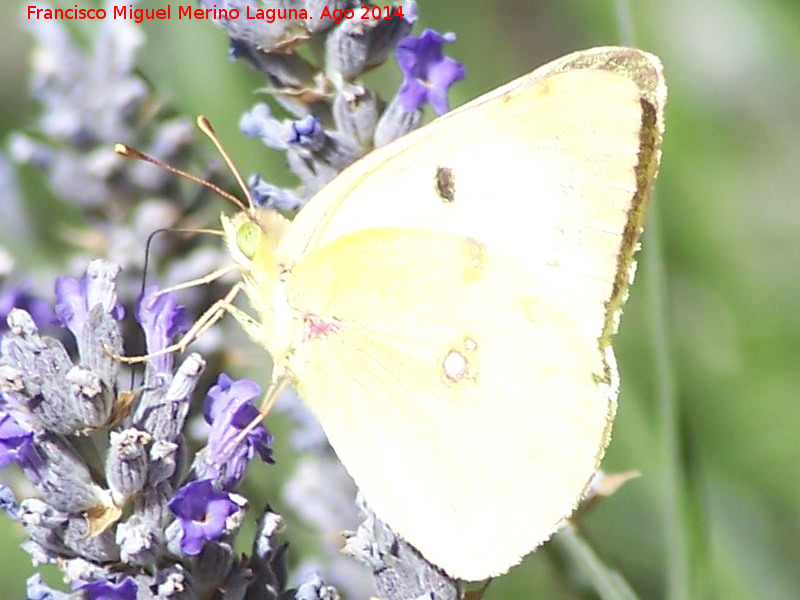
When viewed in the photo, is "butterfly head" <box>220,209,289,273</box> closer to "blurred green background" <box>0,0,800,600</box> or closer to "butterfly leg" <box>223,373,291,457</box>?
"butterfly leg" <box>223,373,291,457</box>

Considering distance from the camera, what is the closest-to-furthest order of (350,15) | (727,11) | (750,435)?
(350,15), (750,435), (727,11)

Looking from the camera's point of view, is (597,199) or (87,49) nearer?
(597,199)

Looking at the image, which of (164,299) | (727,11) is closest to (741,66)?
(727,11)

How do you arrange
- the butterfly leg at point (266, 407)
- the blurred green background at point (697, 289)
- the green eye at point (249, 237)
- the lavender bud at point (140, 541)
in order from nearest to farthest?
1. the lavender bud at point (140, 541)
2. the butterfly leg at point (266, 407)
3. the green eye at point (249, 237)
4. the blurred green background at point (697, 289)

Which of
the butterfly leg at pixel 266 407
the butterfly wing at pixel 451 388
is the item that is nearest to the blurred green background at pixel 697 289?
the butterfly wing at pixel 451 388

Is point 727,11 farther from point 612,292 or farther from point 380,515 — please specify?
point 380,515

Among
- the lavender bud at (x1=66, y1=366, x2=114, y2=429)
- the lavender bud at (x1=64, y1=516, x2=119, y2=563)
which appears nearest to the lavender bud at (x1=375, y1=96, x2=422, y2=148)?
the lavender bud at (x1=66, y1=366, x2=114, y2=429)

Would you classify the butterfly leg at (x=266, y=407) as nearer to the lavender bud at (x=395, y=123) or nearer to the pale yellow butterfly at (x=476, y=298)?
the pale yellow butterfly at (x=476, y=298)
